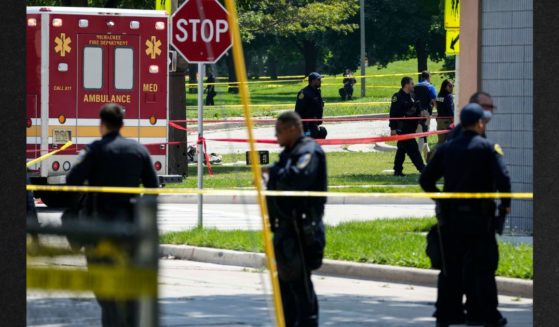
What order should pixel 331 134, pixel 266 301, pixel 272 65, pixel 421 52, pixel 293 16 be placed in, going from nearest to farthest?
pixel 266 301 < pixel 331 134 < pixel 293 16 < pixel 421 52 < pixel 272 65

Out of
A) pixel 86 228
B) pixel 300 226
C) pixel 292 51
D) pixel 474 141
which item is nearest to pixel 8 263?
pixel 86 228

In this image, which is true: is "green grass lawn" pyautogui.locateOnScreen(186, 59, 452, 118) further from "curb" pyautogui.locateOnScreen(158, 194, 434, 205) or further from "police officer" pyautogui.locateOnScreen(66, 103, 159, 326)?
"police officer" pyautogui.locateOnScreen(66, 103, 159, 326)

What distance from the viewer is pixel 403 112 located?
957 inches

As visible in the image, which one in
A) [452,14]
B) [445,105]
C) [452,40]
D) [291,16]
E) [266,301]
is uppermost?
[291,16]

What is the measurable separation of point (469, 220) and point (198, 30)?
647 cm

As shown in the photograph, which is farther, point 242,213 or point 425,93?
point 425,93

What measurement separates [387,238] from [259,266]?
158 cm

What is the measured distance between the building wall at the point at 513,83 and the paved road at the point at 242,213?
7.86ft

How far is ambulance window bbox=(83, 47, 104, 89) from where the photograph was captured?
2008cm

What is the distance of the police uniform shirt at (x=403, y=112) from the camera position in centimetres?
2427

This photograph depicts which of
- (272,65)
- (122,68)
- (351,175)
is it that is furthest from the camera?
(272,65)

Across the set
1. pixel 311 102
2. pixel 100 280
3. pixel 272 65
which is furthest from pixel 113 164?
pixel 272 65

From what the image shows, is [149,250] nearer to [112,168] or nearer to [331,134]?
[112,168]

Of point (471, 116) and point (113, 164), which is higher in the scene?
point (471, 116)
